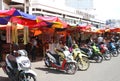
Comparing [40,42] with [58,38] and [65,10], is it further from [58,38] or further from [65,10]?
[65,10]

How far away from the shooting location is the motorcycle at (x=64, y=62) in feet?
43.9

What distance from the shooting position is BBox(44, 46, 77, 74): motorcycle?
13.4 meters

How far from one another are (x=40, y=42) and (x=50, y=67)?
5.84 metres

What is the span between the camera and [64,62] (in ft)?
44.2

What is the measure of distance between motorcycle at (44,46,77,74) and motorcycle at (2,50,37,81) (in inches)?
135

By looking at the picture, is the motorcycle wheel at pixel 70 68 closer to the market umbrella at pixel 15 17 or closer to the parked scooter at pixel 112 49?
the market umbrella at pixel 15 17

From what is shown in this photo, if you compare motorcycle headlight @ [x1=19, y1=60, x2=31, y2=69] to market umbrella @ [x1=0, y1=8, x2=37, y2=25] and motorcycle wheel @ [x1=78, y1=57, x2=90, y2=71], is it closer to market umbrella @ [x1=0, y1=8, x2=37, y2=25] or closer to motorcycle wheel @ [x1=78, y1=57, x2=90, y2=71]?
market umbrella @ [x1=0, y1=8, x2=37, y2=25]

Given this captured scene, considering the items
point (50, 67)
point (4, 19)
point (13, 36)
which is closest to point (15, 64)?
point (4, 19)

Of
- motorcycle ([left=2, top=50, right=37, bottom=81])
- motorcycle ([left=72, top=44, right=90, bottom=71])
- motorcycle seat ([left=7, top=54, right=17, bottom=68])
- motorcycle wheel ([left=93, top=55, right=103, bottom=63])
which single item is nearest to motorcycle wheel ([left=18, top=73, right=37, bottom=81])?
motorcycle ([left=2, top=50, right=37, bottom=81])

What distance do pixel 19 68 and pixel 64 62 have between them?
379 centimetres

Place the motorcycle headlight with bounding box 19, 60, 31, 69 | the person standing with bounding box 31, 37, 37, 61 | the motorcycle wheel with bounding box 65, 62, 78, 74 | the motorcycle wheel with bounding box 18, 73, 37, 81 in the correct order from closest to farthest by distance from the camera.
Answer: the motorcycle wheel with bounding box 18, 73, 37, 81, the motorcycle headlight with bounding box 19, 60, 31, 69, the motorcycle wheel with bounding box 65, 62, 78, 74, the person standing with bounding box 31, 37, 37, 61

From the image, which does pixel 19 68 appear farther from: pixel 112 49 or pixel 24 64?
pixel 112 49

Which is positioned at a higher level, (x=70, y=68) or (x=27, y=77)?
(x=27, y=77)

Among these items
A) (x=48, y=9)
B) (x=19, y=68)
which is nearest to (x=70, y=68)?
(x=19, y=68)
